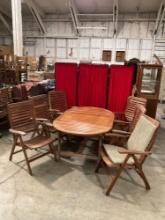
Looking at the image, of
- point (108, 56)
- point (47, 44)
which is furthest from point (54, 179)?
point (47, 44)

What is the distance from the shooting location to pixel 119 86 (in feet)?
13.5

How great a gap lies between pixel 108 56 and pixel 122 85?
783cm

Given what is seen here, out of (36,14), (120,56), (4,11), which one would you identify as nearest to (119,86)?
(120,56)

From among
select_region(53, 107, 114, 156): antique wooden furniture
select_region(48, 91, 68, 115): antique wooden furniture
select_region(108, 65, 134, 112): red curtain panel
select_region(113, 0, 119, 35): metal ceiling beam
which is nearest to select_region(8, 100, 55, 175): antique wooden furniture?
select_region(53, 107, 114, 156): antique wooden furniture

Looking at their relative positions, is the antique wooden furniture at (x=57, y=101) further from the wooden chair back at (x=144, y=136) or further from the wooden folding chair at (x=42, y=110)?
the wooden chair back at (x=144, y=136)

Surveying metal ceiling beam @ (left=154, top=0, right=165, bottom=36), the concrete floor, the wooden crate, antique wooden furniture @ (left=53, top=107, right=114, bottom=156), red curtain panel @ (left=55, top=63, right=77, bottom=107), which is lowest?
the concrete floor

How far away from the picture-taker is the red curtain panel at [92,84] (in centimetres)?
412

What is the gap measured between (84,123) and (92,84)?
4.65 feet

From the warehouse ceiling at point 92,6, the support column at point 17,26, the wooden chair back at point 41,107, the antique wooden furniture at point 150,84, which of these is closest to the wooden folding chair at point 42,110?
the wooden chair back at point 41,107

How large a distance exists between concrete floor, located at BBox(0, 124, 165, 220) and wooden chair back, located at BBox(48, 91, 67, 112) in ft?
3.90

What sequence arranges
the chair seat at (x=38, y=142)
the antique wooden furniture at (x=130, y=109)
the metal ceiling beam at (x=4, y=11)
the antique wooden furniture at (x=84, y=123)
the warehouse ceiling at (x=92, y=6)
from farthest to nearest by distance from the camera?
the metal ceiling beam at (x=4, y=11), the warehouse ceiling at (x=92, y=6), the antique wooden furniture at (x=130, y=109), the chair seat at (x=38, y=142), the antique wooden furniture at (x=84, y=123)

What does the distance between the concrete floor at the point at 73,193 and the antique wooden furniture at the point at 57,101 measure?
1.14m

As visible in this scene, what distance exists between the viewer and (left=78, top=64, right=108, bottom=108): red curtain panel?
412cm

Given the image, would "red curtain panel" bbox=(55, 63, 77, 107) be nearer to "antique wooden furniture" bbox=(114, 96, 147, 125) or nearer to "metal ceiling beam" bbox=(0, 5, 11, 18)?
"antique wooden furniture" bbox=(114, 96, 147, 125)
